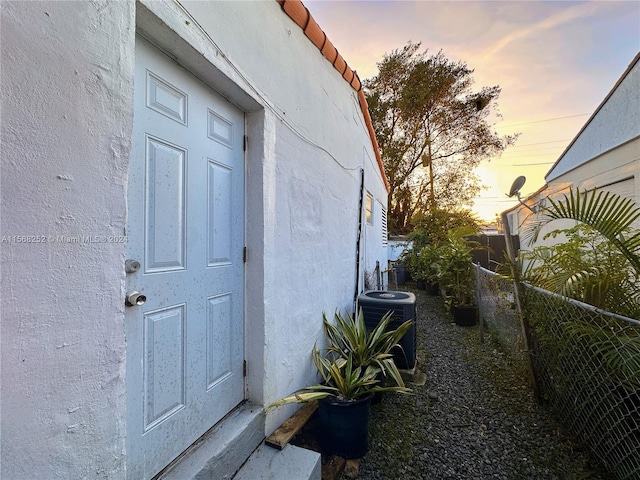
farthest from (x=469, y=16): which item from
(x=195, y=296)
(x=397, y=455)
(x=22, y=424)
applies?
(x=22, y=424)

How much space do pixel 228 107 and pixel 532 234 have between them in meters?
2.78

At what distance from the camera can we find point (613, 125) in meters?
4.48

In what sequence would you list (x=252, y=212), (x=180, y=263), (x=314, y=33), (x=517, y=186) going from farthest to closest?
1. (x=517, y=186)
2. (x=314, y=33)
3. (x=252, y=212)
4. (x=180, y=263)

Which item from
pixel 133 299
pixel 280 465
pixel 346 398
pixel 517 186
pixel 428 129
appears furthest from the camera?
pixel 428 129

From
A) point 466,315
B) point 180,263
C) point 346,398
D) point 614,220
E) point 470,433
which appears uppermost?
point 614,220

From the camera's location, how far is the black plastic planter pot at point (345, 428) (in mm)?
1946

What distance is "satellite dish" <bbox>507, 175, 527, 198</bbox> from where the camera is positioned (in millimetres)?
2877

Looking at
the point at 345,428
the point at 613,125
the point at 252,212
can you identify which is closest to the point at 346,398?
the point at 345,428

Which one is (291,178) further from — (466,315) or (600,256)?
(466,315)

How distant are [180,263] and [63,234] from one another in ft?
2.11

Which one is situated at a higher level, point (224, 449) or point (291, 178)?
point (291, 178)

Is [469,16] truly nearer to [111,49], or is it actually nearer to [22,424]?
[111,49]

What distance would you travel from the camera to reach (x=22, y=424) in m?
0.70

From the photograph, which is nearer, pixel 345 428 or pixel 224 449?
pixel 224 449
